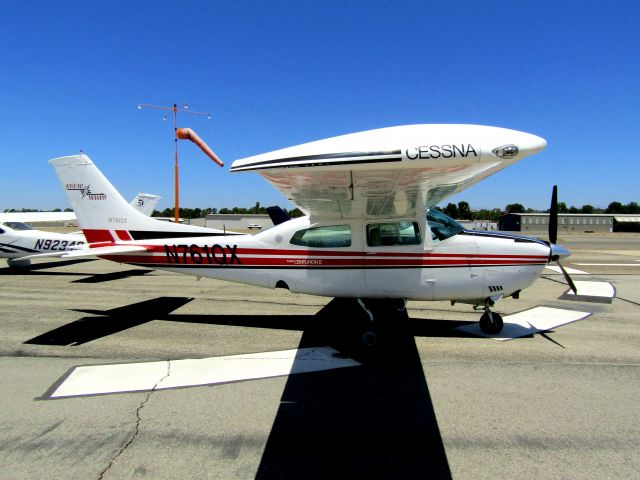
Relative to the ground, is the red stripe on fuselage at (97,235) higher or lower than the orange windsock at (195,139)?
lower

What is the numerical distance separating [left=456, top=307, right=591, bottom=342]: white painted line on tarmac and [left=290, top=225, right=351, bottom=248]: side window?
2.60m

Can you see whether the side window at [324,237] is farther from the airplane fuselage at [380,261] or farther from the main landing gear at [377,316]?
the main landing gear at [377,316]

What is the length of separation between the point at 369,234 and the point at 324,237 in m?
0.74

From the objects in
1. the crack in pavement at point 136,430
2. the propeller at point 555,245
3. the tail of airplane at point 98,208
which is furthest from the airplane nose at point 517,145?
the tail of airplane at point 98,208

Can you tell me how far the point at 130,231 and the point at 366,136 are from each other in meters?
5.64

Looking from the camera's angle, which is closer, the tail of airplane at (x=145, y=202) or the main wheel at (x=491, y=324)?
the main wheel at (x=491, y=324)

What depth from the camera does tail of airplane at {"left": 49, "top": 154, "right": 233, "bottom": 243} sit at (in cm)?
703

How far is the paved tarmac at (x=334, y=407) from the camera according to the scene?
9.18ft

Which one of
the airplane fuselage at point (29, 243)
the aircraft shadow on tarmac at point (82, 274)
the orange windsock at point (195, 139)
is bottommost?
the aircraft shadow on tarmac at point (82, 274)

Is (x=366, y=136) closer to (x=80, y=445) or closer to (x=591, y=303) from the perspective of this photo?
(x=80, y=445)

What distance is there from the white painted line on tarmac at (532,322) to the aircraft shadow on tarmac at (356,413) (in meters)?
0.57

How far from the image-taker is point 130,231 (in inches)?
278

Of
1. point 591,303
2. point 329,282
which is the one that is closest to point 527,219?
point 591,303

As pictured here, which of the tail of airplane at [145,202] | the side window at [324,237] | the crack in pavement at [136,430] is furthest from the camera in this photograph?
the tail of airplane at [145,202]
